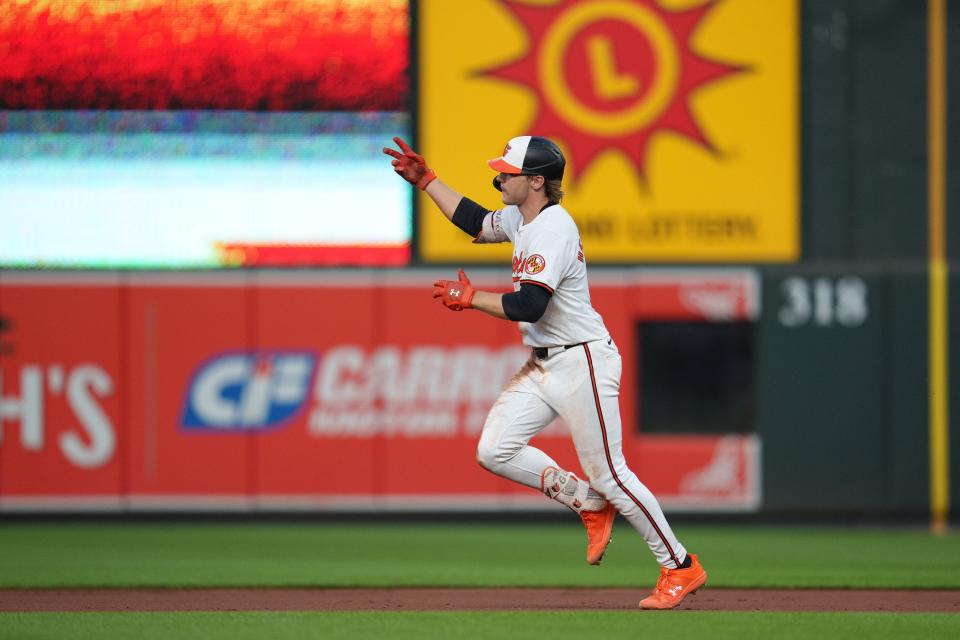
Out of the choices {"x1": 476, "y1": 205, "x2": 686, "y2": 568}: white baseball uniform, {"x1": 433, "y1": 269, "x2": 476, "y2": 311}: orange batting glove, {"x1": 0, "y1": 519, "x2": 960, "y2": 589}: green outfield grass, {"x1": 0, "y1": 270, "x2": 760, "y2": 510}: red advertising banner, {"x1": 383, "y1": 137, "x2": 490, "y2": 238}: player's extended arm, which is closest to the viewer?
{"x1": 433, "y1": 269, "x2": 476, "y2": 311}: orange batting glove

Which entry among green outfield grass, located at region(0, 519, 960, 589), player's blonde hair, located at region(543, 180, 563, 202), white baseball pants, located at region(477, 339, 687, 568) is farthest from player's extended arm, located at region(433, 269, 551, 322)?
green outfield grass, located at region(0, 519, 960, 589)

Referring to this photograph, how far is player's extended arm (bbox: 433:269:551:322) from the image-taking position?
5.30 metres

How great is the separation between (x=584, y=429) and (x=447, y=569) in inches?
98.3

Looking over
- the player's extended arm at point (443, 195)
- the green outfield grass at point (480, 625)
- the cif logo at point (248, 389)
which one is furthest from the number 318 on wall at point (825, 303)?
the player's extended arm at point (443, 195)

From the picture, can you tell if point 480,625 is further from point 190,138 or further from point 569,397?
point 190,138

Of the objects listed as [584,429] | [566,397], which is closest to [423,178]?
[566,397]

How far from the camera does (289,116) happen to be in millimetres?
10438

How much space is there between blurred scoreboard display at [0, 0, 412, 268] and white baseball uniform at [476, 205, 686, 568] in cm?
502

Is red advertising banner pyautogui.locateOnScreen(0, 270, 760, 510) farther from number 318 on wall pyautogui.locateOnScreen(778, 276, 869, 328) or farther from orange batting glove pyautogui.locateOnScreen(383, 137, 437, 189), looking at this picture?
orange batting glove pyautogui.locateOnScreen(383, 137, 437, 189)

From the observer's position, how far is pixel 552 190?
5617 millimetres

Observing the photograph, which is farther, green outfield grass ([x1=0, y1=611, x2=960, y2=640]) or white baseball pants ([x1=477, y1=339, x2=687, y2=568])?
white baseball pants ([x1=477, y1=339, x2=687, y2=568])

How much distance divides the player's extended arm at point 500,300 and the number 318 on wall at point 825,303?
5.47 meters

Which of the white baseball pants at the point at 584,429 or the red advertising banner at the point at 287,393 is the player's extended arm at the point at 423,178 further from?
the red advertising banner at the point at 287,393

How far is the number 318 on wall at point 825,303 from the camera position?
1045cm
